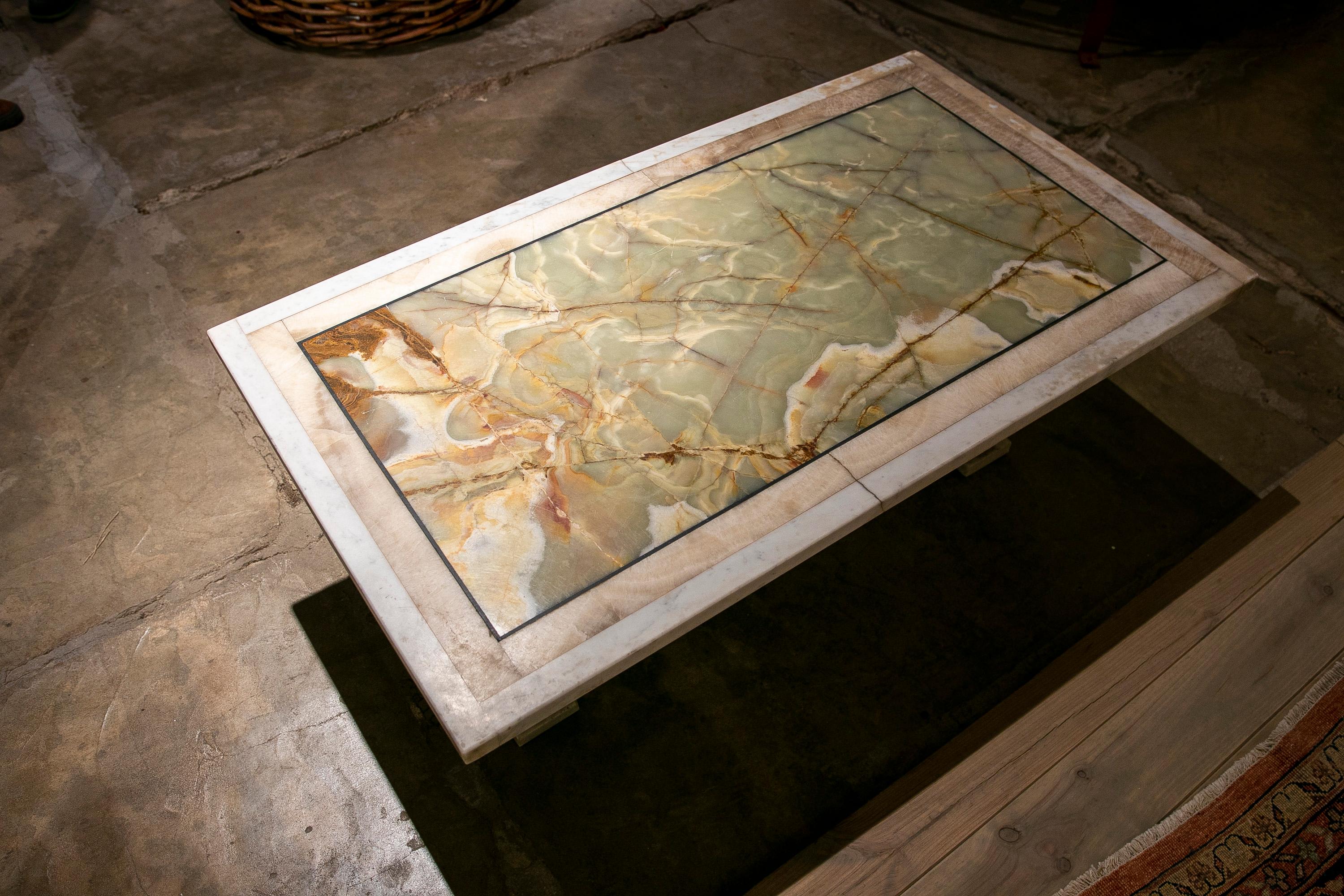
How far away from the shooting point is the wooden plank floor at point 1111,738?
137 centimetres

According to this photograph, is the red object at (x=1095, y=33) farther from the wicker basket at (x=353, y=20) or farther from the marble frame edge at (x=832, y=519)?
the wicker basket at (x=353, y=20)

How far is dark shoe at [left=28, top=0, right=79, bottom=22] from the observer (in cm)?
285

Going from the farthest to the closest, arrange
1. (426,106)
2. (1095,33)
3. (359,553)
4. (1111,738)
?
1. (1095,33)
2. (426,106)
3. (1111,738)
4. (359,553)

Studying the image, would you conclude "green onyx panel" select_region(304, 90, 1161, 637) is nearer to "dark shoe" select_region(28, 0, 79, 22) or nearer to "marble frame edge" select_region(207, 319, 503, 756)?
"marble frame edge" select_region(207, 319, 503, 756)

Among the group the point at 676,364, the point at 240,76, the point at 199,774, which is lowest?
the point at 199,774

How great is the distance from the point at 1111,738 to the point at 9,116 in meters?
3.14

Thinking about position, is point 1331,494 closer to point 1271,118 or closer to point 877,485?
point 877,485

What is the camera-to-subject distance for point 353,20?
2736 mm

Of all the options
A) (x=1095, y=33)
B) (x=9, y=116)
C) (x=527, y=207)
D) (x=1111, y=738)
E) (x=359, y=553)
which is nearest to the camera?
(x=359, y=553)

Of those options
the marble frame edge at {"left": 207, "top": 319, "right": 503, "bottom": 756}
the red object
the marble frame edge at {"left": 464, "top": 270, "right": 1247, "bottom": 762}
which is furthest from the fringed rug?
the red object

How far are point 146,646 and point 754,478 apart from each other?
1.19m

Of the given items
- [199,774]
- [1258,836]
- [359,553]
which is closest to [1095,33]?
[1258,836]

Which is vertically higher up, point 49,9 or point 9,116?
point 49,9

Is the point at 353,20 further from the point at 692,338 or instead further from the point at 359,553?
the point at 359,553
